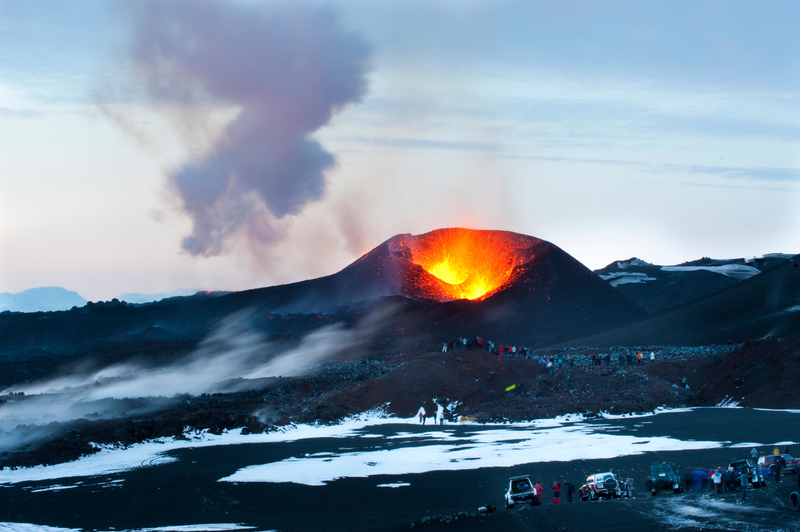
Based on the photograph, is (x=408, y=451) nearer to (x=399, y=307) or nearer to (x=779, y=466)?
(x=779, y=466)

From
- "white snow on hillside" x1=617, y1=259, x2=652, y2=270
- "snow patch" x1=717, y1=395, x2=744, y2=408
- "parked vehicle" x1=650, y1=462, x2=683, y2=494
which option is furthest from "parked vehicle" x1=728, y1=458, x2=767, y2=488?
"white snow on hillside" x1=617, y1=259, x2=652, y2=270

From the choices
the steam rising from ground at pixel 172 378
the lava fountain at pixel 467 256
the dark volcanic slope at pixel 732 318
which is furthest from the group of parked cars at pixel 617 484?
the lava fountain at pixel 467 256

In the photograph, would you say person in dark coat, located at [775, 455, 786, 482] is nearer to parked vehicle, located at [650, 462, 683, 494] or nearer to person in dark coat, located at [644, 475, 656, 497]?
parked vehicle, located at [650, 462, 683, 494]

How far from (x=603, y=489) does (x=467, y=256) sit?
8690 cm

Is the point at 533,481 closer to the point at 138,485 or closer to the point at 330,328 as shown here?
the point at 138,485

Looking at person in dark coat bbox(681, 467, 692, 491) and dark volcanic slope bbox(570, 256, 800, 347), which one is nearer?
person in dark coat bbox(681, 467, 692, 491)

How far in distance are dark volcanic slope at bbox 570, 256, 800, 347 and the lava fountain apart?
80.1 feet

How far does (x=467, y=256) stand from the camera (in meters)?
106

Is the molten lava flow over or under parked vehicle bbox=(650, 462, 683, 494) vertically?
over

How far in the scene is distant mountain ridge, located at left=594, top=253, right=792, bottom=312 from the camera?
460 ft

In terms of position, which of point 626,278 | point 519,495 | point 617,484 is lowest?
point 519,495

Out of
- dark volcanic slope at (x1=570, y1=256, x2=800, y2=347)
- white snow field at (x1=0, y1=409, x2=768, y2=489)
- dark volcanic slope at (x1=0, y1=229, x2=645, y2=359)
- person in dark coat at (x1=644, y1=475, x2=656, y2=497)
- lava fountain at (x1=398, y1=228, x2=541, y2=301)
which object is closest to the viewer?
person in dark coat at (x1=644, y1=475, x2=656, y2=497)

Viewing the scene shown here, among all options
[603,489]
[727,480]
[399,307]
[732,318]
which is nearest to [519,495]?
[603,489]

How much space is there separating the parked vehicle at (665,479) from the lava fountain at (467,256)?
80.8m
